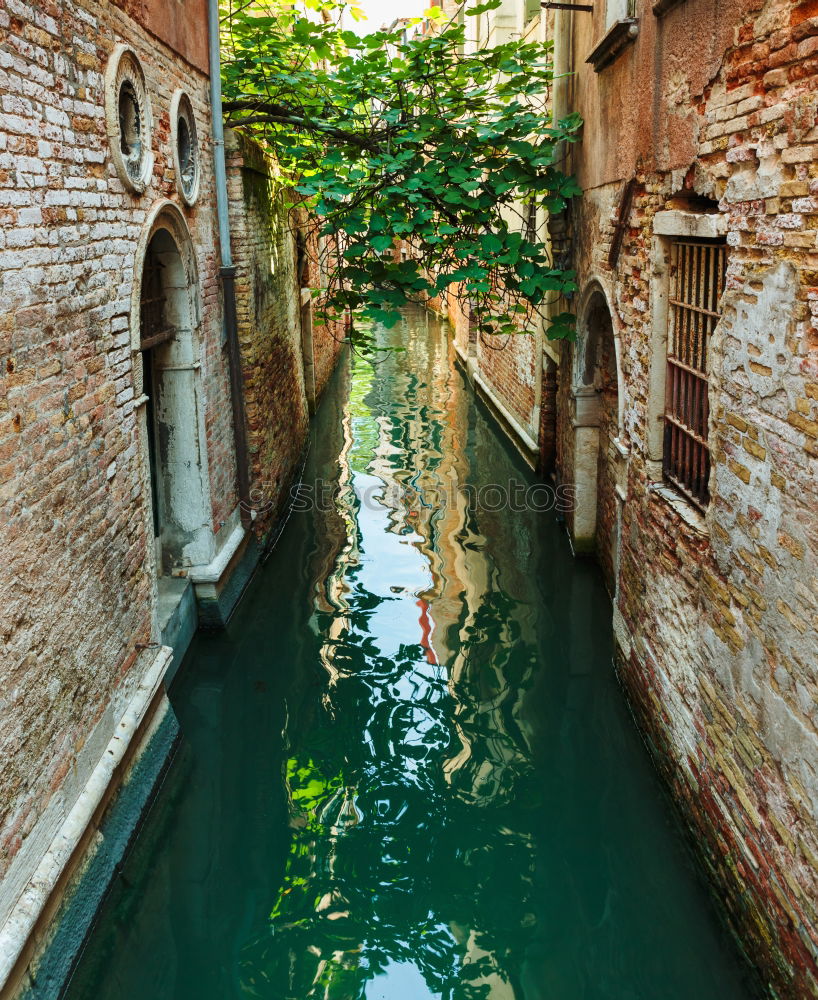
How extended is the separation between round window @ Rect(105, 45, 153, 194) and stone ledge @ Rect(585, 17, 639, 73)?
2.65 m

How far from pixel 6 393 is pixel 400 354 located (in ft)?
51.0

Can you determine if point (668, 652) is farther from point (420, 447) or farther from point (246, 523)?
point (420, 447)

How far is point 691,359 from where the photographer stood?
4.64 m

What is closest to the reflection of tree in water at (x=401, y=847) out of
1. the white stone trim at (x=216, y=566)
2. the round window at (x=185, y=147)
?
the white stone trim at (x=216, y=566)

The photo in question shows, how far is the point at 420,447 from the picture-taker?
37.2ft

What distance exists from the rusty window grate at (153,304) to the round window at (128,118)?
0.84 metres

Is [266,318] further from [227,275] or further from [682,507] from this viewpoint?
[682,507]

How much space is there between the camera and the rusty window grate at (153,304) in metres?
5.62

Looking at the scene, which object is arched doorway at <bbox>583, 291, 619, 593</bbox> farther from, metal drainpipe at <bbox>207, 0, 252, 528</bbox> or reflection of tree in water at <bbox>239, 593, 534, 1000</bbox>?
metal drainpipe at <bbox>207, 0, 252, 528</bbox>

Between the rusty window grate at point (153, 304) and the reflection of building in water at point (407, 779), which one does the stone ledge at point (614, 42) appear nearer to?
the rusty window grate at point (153, 304)

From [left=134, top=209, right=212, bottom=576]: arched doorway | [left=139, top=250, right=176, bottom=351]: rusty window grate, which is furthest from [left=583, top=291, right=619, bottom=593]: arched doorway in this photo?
[left=139, top=250, right=176, bottom=351]: rusty window grate

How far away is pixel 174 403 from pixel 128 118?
5.89 feet

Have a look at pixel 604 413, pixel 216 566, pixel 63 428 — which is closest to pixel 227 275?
pixel 216 566

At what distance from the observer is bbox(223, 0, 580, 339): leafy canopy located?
7012 millimetres
